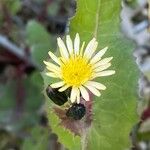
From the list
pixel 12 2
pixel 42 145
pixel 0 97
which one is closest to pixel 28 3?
pixel 12 2

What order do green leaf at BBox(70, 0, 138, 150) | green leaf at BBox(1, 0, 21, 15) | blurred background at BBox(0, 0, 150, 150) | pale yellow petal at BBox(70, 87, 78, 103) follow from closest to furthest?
pale yellow petal at BBox(70, 87, 78, 103) < green leaf at BBox(70, 0, 138, 150) < blurred background at BBox(0, 0, 150, 150) < green leaf at BBox(1, 0, 21, 15)

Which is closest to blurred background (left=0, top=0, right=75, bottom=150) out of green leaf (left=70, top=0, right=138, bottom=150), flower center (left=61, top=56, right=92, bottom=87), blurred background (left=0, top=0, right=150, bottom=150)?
blurred background (left=0, top=0, right=150, bottom=150)

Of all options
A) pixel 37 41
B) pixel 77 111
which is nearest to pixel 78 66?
pixel 77 111

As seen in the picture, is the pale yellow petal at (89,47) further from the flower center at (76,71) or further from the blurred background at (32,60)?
the blurred background at (32,60)

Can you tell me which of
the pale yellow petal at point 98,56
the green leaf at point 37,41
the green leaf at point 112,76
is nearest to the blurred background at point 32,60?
the green leaf at point 37,41

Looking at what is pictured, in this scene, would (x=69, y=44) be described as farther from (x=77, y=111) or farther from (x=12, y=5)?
(x=12, y=5)

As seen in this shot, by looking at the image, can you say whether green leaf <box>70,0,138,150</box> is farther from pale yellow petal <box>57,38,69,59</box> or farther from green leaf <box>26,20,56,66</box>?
green leaf <box>26,20,56,66</box>

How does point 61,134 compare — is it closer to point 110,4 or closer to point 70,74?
point 70,74
